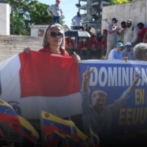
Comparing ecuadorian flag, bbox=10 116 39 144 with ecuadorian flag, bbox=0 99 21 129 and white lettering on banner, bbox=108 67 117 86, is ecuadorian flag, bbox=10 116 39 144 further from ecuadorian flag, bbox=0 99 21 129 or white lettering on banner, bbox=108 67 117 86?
white lettering on banner, bbox=108 67 117 86

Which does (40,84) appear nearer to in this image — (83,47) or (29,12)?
(83,47)

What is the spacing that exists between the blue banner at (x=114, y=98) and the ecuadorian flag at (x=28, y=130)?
2.03 ft

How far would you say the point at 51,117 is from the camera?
3.87m

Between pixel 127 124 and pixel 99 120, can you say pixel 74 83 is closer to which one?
pixel 99 120

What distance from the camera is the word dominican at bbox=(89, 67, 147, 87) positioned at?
160 inches

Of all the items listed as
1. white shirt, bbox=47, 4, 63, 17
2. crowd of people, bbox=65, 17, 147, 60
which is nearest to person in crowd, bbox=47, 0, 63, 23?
white shirt, bbox=47, 4, 63, 17

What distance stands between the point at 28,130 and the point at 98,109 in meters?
0.89

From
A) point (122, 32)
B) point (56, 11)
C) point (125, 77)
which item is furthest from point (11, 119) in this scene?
point (56, 11)

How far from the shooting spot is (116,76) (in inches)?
163

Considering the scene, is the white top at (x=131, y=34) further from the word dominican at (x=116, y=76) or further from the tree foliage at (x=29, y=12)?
the tree foliage at (x=29, y=12)

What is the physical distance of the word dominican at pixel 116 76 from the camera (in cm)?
406

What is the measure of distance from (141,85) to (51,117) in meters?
1.27

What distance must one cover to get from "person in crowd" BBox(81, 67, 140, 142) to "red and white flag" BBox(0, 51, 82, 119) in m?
0.09

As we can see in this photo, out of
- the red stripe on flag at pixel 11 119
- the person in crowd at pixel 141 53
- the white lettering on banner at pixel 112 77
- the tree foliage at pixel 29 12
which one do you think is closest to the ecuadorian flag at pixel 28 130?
the red stripe on flag at pixel 11 119
